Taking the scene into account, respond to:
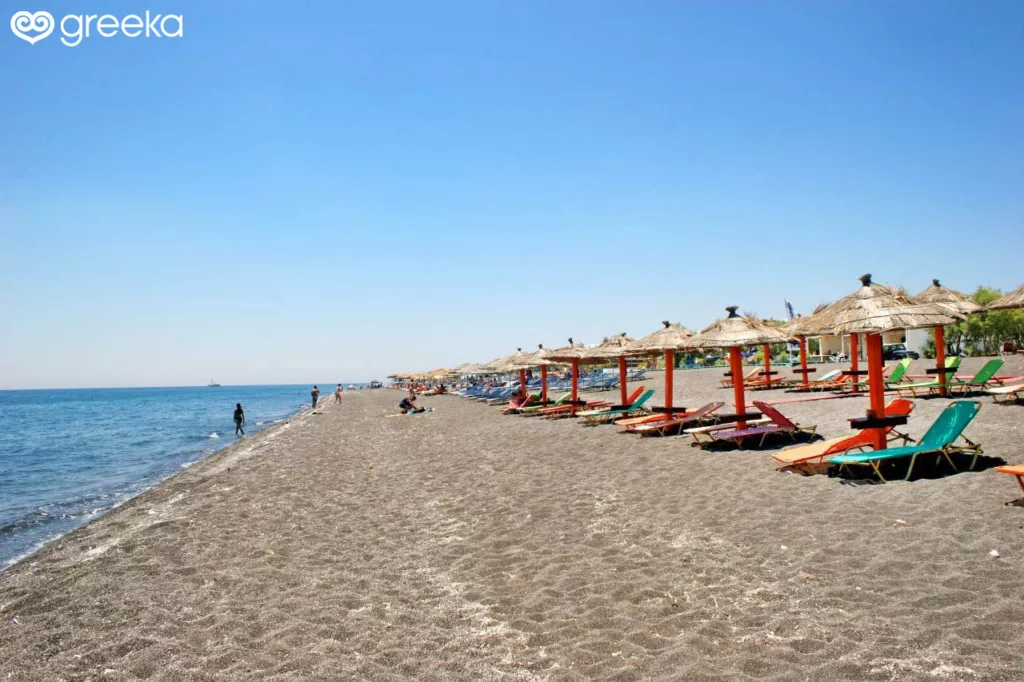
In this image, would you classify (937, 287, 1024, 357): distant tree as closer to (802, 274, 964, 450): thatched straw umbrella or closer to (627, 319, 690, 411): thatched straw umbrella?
(627, 319, 690, 411): thatched straw umbrella

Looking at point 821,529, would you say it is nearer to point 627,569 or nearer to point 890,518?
point 890,518

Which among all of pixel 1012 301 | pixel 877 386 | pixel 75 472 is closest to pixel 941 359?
pixel 1012 301

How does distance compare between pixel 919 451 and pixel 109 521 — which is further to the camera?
pixel 109 521

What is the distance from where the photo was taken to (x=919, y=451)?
7.15 metres

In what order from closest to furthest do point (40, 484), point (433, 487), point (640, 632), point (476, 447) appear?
point (640, 632) → point (433, 487) → point (476, 447) → point (40, 484)

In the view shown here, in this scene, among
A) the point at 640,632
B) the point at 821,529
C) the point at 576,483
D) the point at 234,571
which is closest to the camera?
the point at 640,632

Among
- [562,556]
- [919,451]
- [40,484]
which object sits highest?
[919,451]

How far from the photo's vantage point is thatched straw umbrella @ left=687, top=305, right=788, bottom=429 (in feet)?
34.6

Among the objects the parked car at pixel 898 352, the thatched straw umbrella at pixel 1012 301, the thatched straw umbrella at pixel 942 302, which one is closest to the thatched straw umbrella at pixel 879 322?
the thatched straw umbrella at pixel 1012 301

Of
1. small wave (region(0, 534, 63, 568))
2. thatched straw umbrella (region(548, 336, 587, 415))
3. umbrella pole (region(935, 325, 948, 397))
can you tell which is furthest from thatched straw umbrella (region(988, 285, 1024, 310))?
small wave (region(0, 534, 63, 568))

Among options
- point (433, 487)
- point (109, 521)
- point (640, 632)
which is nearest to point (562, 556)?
point (640, 632)

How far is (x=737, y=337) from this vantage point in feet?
34.7

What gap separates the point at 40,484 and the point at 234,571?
578 inches

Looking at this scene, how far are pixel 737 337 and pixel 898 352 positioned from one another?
104 ft
